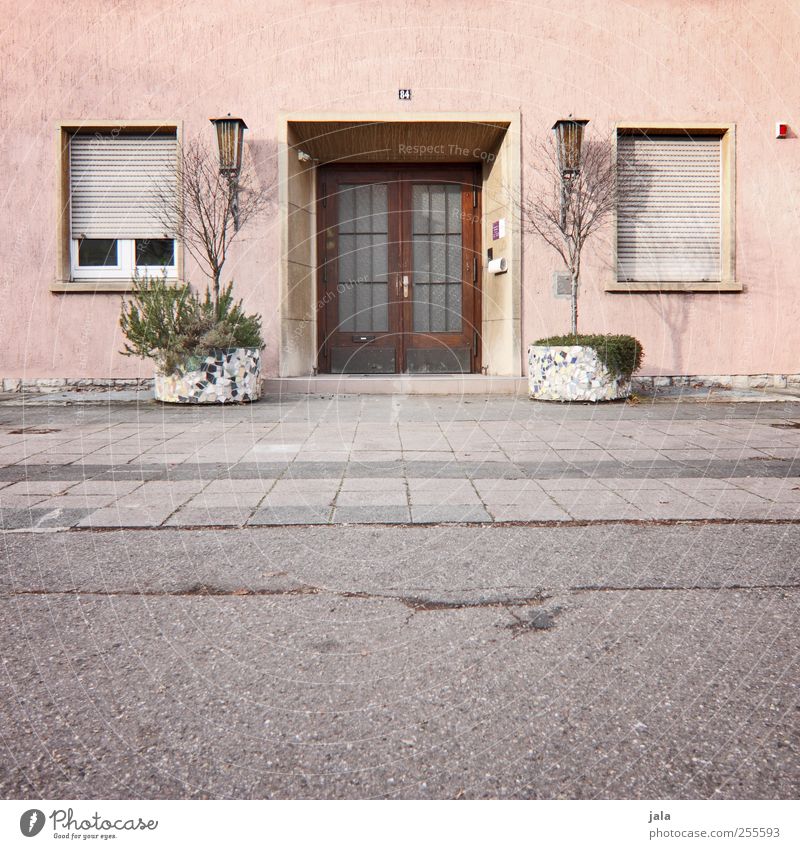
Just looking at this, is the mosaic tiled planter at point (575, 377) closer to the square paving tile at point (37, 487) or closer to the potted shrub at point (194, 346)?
the potted shrub at point (194, 346)

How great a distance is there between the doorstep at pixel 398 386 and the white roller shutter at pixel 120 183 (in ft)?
8.10

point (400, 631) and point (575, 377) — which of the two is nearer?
point (400, 631)

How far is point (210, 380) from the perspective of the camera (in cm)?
750

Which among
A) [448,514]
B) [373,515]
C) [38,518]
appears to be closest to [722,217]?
[448,514]

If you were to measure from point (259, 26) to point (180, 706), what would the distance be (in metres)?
9.24

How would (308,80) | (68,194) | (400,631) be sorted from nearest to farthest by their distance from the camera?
(400,631), (308,80), (68,194)

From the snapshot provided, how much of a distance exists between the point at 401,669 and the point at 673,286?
8.64 m

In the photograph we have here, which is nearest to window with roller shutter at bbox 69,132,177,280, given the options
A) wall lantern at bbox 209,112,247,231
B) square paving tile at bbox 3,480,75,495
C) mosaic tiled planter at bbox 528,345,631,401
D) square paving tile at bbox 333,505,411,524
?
wall lantern at bbox 209,112,247,231

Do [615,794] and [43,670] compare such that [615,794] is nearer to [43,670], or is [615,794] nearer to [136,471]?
[43,670]

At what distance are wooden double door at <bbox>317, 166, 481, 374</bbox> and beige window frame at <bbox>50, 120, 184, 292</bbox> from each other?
1890 millimetres

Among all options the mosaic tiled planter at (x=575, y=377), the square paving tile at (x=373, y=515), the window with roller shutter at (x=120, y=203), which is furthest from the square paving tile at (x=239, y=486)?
the window with roller shutter at (x=120, y=203)

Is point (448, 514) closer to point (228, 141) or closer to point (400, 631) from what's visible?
point (400, 631)

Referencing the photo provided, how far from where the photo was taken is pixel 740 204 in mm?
9484

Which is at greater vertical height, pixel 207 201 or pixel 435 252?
pixel 207 201
